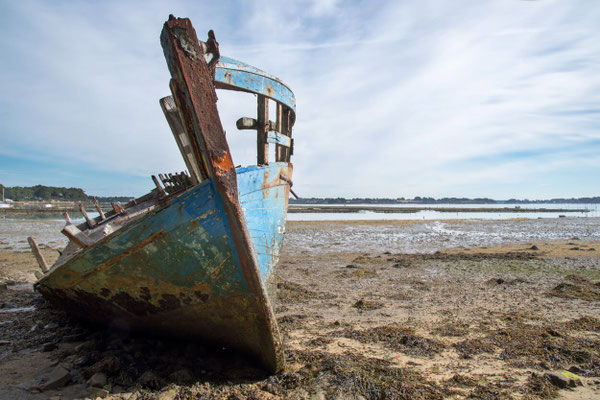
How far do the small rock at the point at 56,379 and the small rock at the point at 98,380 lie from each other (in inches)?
10.8

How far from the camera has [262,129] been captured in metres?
5.12

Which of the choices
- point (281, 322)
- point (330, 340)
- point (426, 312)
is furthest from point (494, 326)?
point (281, 322)

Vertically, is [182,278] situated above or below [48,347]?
above

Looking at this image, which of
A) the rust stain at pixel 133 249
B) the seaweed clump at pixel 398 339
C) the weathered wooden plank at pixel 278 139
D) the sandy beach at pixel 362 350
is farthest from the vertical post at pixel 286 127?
the rust stain at pixel 133 249

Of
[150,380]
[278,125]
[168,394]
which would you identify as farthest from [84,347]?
[278,125]

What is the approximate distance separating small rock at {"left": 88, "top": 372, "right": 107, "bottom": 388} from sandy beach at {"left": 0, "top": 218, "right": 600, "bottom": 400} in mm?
20

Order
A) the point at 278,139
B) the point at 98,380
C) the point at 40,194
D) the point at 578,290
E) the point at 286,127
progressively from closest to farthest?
the point at 98,380 < the point at 278,139 < the point at 286,127 < the point at 578,290 < the point at 40,194

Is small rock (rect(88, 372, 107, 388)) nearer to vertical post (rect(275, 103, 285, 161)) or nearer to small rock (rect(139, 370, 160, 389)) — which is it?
small rock (rect(139, 370, 160, 389))

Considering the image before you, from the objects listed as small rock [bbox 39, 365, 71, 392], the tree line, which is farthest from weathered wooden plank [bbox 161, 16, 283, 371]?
the tree line

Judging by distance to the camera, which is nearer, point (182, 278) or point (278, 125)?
point (182, 278)

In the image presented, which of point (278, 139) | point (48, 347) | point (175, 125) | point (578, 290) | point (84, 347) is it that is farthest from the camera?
point (578, 290)

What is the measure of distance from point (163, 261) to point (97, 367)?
1.20 metres

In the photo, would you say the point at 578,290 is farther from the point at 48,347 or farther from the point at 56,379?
the point at 48,347

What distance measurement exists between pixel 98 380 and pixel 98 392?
0.18 m
